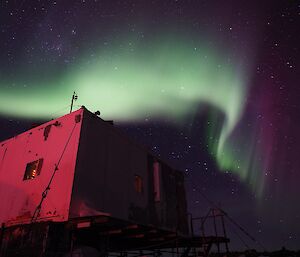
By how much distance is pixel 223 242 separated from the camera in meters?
19.4

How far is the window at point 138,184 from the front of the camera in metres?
18.9

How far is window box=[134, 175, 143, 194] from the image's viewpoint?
18891 mm

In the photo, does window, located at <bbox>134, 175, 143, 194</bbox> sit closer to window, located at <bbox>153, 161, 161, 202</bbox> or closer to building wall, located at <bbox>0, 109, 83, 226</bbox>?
window, located at <bbox>153, 161, 161, 202</bbox>

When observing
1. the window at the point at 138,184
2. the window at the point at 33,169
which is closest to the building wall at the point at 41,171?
the window at the point at 33,169

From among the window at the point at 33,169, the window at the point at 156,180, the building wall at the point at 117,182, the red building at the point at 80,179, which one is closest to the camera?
the red building at the point at 80,179

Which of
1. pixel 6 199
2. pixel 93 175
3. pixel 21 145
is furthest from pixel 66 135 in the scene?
pixel 6 199

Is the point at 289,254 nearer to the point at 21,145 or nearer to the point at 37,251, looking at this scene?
the point at 37,251

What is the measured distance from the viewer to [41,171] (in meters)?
16.7

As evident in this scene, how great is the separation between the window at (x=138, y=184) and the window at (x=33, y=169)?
5.83 metres

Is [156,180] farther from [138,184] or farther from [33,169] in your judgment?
[33,169]

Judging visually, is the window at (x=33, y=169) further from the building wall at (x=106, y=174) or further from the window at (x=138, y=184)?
the window at (x=138, y=184)

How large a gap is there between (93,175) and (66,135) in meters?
2.80

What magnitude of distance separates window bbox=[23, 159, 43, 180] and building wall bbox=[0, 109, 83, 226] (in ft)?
0.63

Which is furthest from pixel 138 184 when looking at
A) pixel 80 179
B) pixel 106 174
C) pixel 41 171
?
pixel 41 171
